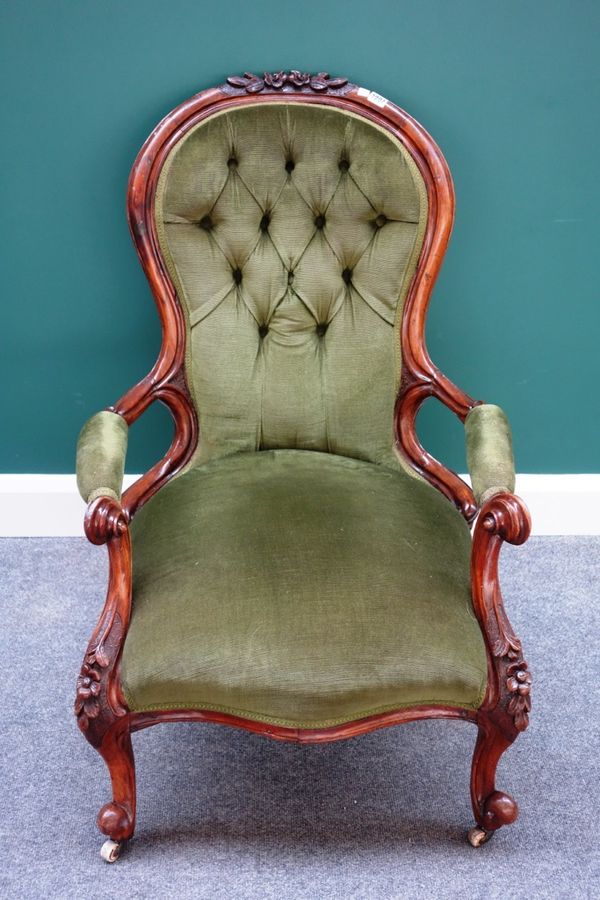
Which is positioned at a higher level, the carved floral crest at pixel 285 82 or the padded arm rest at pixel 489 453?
the carved floral crest at pixel 285 82

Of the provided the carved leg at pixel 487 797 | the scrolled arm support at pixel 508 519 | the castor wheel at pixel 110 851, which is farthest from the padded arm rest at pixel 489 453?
the castor wheel at pixel 110 851

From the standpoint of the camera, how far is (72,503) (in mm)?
2004

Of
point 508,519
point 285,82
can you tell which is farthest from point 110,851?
point 285,82

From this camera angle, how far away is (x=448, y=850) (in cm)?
133

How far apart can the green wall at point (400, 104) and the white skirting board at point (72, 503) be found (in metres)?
0.04

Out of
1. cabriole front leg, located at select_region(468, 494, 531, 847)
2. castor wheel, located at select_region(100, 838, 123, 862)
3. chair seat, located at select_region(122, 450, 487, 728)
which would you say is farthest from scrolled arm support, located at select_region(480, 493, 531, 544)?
castor wheel, located at select_region(100, 838, 123, 862)

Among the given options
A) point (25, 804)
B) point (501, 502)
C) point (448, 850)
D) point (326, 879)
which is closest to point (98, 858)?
point (25, 804)

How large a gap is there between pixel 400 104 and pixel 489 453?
28.4 inches

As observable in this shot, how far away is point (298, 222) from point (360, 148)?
0.15 metres

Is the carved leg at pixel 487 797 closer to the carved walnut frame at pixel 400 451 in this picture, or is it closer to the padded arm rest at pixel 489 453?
the carved walnut frame at pixel 400 451

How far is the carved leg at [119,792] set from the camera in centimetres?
126

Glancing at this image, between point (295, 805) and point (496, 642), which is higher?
point (496, 642)

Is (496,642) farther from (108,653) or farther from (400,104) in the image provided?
(400,104)

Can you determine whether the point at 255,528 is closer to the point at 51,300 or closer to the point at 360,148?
the point at 360,148
